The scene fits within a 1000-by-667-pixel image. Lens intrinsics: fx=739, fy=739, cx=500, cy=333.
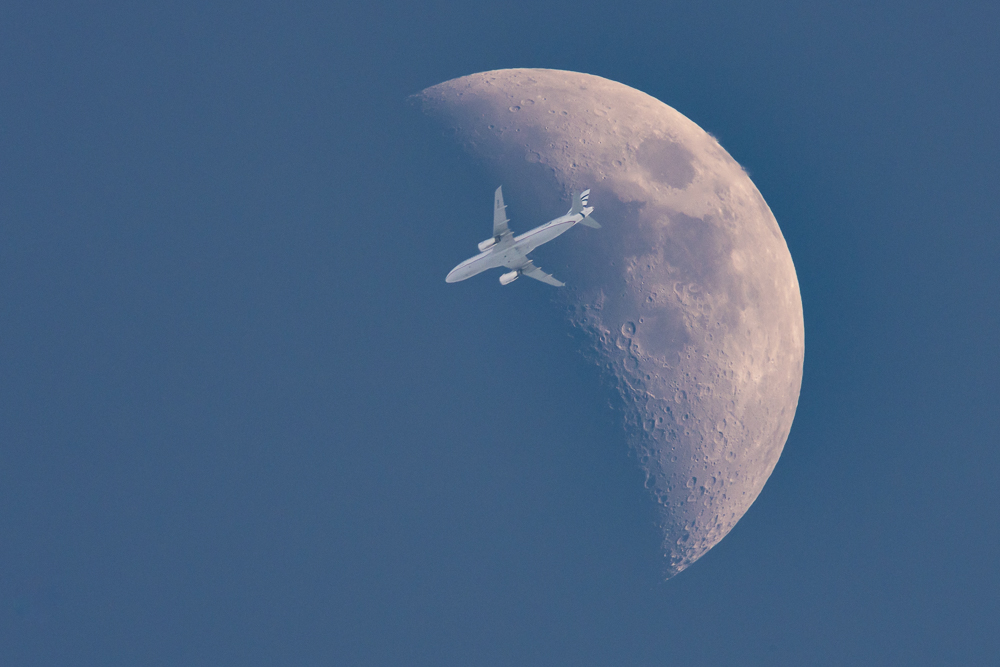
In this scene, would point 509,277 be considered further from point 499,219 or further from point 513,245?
point 499,219

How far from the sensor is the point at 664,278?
158 feet

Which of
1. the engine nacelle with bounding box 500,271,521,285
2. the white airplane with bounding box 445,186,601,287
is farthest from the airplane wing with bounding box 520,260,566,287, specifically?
the engine nacelle with bounding box 500,271,521,285

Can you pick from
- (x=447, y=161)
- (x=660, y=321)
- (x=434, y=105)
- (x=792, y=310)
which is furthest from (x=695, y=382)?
(x=434, y=105)

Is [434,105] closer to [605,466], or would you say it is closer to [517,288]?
[517,288]

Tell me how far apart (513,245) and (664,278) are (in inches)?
401

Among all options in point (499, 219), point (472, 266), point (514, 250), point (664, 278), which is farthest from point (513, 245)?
point (664, 278)

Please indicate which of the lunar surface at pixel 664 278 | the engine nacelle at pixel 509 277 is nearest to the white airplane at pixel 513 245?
the engine nacelle at pixel 509 277

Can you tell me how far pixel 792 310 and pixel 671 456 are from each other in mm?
15891

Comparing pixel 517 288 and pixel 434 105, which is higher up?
pixel 434 105

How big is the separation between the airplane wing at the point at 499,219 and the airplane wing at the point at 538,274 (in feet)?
8.31

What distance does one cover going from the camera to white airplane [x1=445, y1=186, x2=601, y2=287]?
1831 inches

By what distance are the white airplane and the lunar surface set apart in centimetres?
72

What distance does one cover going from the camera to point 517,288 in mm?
47500

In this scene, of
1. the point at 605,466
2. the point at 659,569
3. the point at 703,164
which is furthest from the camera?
the point at 703,164
